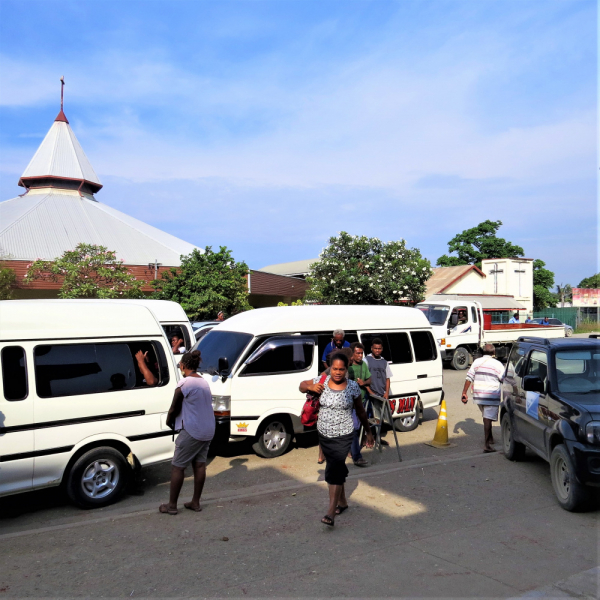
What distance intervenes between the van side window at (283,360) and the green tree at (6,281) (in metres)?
21.3

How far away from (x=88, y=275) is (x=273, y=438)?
63.2 ft

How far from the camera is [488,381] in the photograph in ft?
27.6

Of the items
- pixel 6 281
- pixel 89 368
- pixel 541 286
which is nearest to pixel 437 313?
pixel 89 368

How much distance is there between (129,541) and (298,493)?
2112mm

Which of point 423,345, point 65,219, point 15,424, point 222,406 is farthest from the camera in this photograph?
point 65,219

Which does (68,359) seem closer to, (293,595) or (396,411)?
(293,595)

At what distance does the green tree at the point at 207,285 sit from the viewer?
82.6 ft

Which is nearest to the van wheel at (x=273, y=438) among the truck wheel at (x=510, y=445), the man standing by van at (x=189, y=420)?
the man standing by van at (x=189, y=420)

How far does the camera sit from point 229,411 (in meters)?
7.83

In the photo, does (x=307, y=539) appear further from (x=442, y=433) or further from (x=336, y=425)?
(x=442, y=433)

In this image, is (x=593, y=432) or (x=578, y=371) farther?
(x=578, y=371)

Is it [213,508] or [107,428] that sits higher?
[107,428]

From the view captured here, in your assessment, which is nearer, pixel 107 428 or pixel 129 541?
pixel 129 541

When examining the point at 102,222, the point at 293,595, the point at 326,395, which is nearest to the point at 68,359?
the point at 326,395
